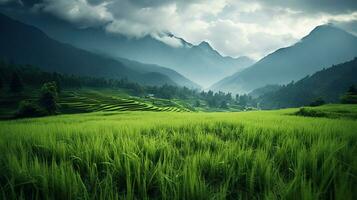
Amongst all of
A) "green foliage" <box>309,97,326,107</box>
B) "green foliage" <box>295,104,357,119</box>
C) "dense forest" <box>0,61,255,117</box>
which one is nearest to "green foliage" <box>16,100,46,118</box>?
"dense forest" <box>0,61,255,117</box>

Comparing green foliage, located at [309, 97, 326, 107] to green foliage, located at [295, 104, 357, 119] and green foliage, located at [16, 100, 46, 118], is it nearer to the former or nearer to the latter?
green foliage, located at [295, 104, 357, 119]

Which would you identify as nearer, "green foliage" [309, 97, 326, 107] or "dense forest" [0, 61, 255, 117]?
"green foliage" [309, 97, 326, 107]

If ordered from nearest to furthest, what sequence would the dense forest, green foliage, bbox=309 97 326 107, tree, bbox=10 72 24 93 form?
green foliage, bbox=309 97 326 107, tree, bbox=10 72 24 93, the dense forest

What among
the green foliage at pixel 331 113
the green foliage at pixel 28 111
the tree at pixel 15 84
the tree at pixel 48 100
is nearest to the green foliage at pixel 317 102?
the green foliage at pixel 331 113

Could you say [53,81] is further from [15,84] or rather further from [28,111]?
[15,84]

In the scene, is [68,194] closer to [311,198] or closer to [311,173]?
[311,198]

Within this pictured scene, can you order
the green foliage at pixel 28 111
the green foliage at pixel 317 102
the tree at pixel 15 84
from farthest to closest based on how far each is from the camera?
the tree at pixel 15 84
the green foliage at pixel 317 102
the green foliage at pixel 28 111

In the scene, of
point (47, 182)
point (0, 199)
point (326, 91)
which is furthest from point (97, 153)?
point (326, 91)

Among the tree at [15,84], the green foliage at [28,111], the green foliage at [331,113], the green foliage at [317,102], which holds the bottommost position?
the green foliage at [28,111]

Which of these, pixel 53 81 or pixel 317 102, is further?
pixel 53 81

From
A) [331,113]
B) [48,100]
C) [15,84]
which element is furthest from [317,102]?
Answer: [15,84]

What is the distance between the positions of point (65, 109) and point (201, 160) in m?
82.2

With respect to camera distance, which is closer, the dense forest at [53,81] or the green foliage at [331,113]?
the green foliage at [331,113]

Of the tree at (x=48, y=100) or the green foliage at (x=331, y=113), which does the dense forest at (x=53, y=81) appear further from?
the green foliage at (x=331, y=113)
